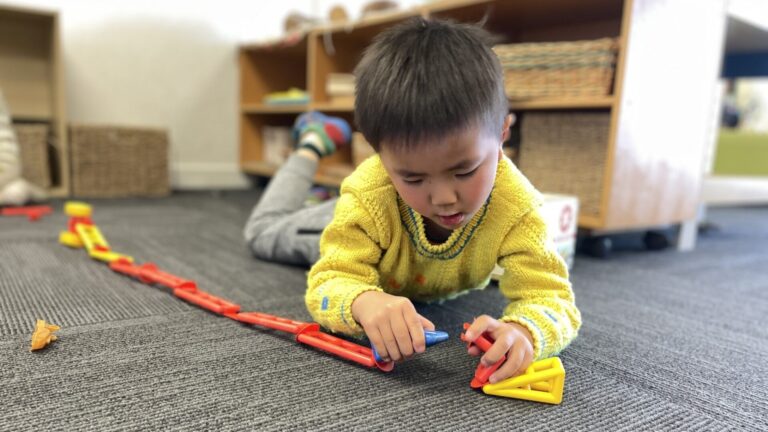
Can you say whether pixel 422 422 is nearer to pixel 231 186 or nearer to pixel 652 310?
pixel 652 310

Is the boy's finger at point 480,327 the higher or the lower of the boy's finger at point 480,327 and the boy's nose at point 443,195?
the lower

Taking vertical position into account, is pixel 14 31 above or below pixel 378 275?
above

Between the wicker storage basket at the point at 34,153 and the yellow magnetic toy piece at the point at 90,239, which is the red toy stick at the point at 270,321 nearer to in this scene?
the yellow magnetic toy piece at the point at 90,239

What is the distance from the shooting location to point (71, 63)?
7.06 ft

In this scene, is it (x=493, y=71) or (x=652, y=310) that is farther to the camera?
(x=652, y=310)

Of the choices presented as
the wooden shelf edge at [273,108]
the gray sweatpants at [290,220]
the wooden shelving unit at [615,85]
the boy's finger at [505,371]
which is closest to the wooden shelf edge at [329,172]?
the wooden shelving unit at [615,85]

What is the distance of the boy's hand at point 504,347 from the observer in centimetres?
54

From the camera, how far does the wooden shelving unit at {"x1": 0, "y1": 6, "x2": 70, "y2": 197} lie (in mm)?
1959

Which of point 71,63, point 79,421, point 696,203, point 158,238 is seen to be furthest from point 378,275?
point 71,63

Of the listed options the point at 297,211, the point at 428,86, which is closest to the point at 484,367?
the point at 428,86

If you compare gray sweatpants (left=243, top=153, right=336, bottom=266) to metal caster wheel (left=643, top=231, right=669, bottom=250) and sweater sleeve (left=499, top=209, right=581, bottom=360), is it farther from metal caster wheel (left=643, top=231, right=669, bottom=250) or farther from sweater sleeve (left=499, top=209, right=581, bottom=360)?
metal caster wheel (left=643, top=231, right=669, bottom=250)

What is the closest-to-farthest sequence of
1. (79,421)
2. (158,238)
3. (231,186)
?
1. (79,421)
2. (158,238)
3. (231,186)

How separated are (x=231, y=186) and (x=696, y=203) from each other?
1986 millimetres

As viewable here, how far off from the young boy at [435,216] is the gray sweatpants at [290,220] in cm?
31
